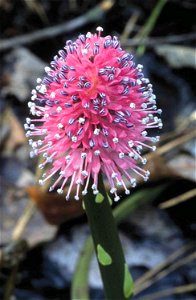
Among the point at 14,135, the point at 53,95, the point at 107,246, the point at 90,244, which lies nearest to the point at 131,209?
the point at 90,244

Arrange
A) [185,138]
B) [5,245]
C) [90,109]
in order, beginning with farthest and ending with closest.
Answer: [185,138]
[5,245]
[90,109]

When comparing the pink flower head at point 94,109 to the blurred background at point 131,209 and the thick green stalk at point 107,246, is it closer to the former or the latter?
the thick green stalk at point 107,246

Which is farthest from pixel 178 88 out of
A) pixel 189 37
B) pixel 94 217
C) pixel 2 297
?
pixel 94 217

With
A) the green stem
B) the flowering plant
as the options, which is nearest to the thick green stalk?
the flowering plant

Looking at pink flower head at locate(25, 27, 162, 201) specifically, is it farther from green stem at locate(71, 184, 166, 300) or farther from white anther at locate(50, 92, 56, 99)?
green stem at locate(71, 184, 166, 300)

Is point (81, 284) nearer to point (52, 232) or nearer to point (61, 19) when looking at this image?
point (52, 232)
